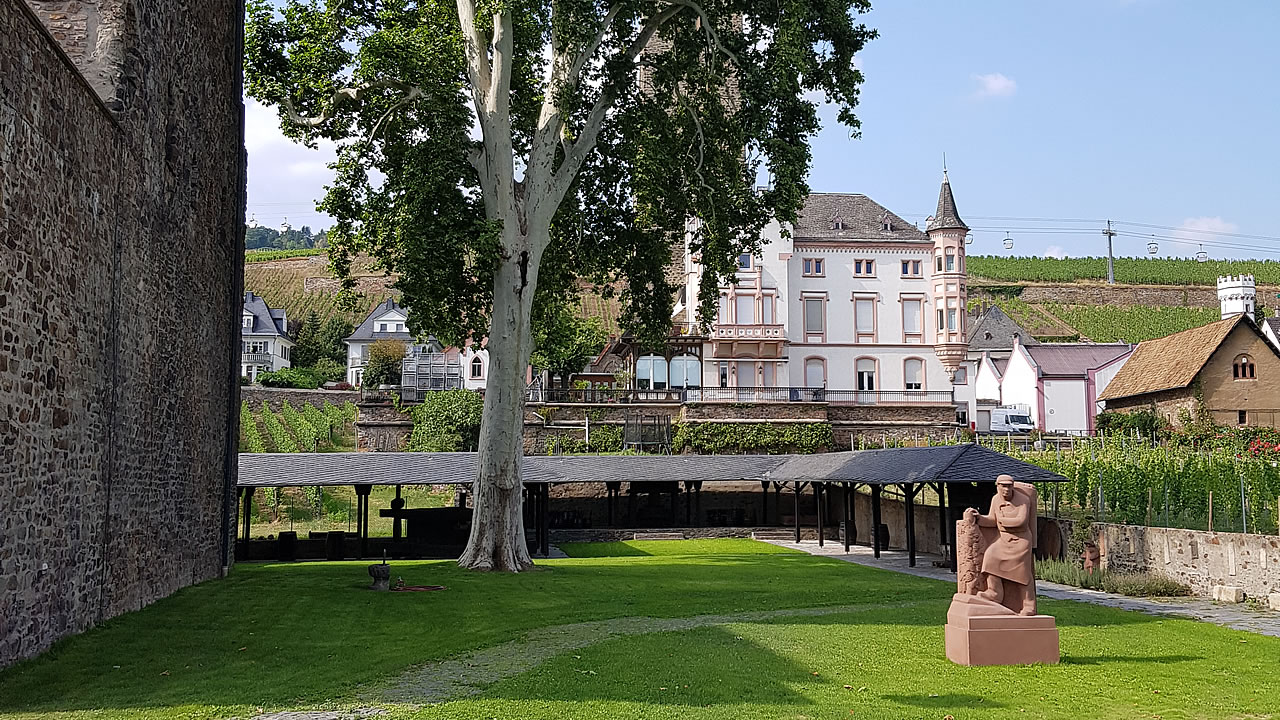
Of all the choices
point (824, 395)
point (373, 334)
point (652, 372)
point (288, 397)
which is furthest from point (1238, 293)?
point (373, 334)

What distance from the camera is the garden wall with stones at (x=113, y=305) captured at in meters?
10.2

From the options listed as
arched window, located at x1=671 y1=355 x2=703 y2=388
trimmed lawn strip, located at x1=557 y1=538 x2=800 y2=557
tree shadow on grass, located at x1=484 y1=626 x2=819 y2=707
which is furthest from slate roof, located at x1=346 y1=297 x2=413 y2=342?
tree shadow on grass, located at x1=484 y1=626 x2=819 y2=707

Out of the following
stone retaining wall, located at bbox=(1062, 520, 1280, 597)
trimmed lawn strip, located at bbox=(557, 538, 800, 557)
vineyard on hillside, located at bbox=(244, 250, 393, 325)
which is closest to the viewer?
stone retaining wall, located at bbox=(1062, 520, 1280, 597)

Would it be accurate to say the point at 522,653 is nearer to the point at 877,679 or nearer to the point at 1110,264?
the point at 877,679

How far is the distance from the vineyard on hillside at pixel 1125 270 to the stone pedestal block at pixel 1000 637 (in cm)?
10746

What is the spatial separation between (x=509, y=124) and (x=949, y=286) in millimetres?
36136

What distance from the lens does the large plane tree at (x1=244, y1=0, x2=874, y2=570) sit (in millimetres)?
21453

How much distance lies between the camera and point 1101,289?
10738 cm

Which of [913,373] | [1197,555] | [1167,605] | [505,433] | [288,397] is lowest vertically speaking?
[1167,605]

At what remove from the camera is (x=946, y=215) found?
178 feet

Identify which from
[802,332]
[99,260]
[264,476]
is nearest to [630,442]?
[802,332]

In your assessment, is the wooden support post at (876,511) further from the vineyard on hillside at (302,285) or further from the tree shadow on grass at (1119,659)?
the vineyard on hillside at (302,285)

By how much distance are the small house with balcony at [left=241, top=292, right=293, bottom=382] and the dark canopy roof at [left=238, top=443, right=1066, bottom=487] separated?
165ft

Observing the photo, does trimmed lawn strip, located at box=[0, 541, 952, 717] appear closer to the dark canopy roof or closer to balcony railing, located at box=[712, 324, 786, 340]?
the dark canopy roof
